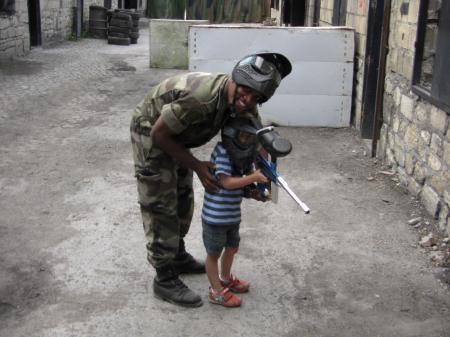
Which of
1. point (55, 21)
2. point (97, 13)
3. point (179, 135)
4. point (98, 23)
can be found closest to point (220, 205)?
point (179, 135)

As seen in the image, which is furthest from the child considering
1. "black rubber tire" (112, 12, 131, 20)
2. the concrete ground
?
"black rubber tire" (112, 12, 131, 20)

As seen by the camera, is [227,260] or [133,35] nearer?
[227,260]

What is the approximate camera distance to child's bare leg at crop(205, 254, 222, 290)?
3438 millimetres

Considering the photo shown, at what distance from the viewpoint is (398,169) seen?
5.91 meters

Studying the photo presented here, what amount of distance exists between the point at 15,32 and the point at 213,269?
1192 centimetres

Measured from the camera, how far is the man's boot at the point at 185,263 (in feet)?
12.9

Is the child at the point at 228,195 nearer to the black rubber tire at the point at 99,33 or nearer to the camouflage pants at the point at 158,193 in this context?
the camouflage pants at the point at 158,193

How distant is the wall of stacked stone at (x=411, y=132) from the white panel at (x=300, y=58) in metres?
1.36

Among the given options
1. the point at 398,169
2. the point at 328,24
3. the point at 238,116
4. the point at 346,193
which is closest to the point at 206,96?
the point at 238,116

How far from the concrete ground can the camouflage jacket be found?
1.12 meters

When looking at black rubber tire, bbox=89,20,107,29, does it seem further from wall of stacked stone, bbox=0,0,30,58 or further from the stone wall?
wall of stacked stone, bbox=0,0,30,58

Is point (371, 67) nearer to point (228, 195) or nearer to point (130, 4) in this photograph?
point (228, 195)

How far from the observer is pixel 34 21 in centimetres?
1548

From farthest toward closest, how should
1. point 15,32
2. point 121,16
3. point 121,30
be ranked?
point 121,16 < point 121,30 < point 15,32
